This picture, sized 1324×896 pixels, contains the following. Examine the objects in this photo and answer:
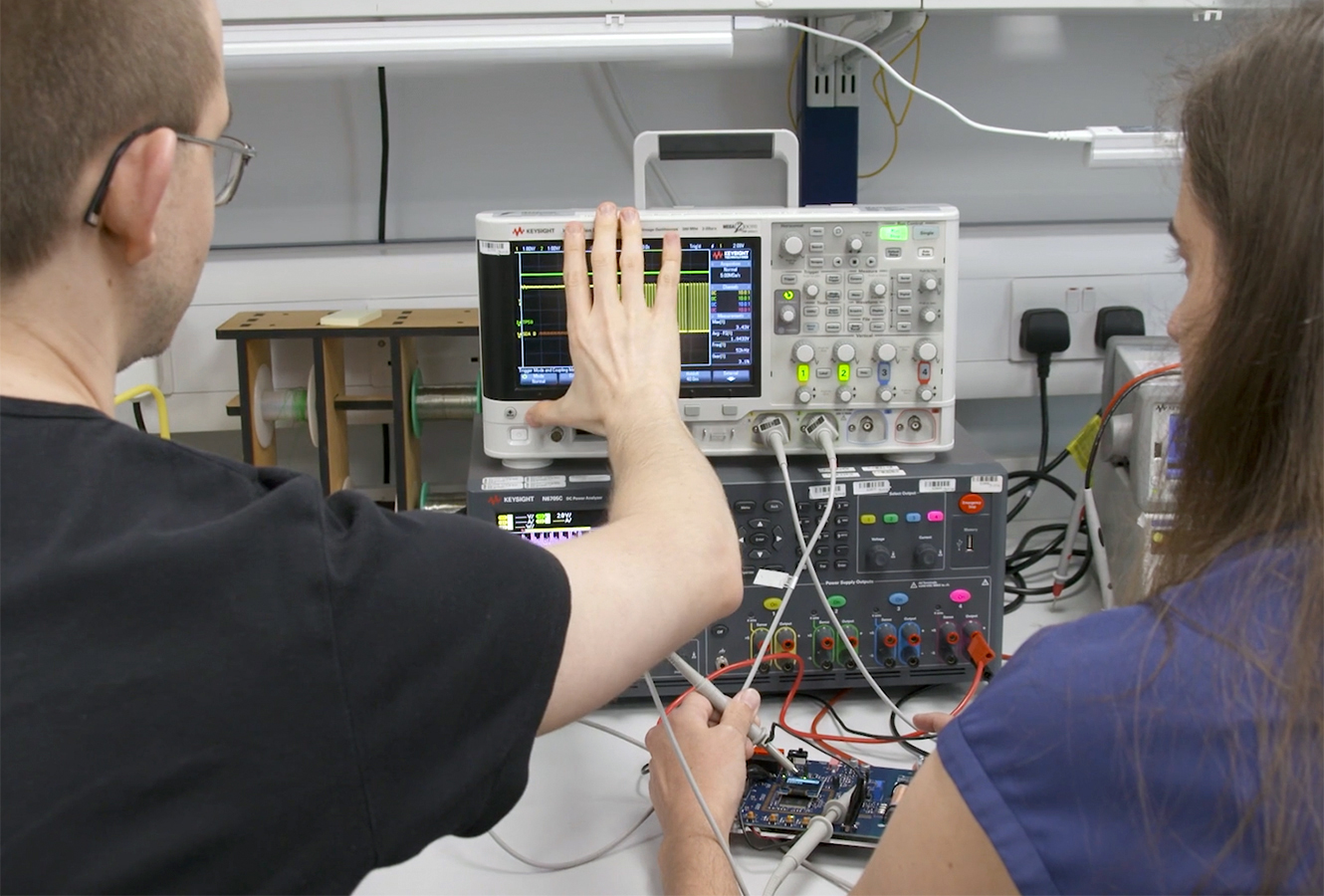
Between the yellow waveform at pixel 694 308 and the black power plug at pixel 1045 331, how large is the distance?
2.35 feet

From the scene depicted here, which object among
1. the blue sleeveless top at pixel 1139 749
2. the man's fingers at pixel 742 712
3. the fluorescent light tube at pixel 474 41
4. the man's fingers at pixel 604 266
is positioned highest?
the fluorescent light tube at pixel 474 41

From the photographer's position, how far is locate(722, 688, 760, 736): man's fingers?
3.86 ft

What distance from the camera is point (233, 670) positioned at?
66 centimetres

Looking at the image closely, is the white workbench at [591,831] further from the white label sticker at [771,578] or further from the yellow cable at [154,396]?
the yellow cable at [154,396]

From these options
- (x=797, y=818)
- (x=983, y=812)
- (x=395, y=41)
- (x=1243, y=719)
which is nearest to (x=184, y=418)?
(x=395, y=41)

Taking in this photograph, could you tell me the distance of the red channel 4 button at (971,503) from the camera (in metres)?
1.34

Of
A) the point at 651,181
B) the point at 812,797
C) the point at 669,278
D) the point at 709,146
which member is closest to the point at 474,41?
the point at 709,146

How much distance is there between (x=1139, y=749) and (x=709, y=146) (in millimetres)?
949

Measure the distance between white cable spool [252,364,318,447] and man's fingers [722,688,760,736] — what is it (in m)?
0.74

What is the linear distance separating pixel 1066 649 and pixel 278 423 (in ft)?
4.15

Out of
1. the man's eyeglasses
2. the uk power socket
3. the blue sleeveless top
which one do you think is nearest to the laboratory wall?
the uk power socket

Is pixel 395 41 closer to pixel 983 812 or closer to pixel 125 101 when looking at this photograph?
pixel 125 101

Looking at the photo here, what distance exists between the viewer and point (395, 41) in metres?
1.37

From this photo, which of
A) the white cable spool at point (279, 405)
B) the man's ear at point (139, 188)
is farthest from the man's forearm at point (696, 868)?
the white cable spool at point (279, 405)
